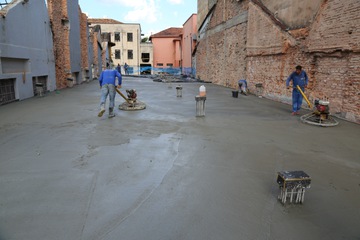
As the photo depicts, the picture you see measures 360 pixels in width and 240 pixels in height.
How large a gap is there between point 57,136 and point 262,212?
4953 millimetres

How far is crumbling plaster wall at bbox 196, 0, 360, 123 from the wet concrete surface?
1.88 m

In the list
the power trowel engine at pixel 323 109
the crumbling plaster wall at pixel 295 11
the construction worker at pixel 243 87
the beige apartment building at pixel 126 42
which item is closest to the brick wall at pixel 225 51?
the construction worker at pixel 243 87

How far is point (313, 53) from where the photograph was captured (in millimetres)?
10375

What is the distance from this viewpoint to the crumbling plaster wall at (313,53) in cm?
851

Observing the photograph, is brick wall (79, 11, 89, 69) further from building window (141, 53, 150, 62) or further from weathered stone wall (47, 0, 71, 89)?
building window (141, 53, 150, 62)

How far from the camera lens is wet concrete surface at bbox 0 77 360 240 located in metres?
2.92

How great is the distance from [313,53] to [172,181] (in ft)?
28.8

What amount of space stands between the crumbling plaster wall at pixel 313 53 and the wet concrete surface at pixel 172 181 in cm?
188

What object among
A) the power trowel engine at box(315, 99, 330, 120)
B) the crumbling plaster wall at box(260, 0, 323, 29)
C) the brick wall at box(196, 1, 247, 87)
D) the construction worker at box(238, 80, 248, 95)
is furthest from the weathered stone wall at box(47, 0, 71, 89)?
the power trowel engine at box(315, 99, 330, 120)

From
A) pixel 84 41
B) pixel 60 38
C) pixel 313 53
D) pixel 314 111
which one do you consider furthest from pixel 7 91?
pixel 84 41

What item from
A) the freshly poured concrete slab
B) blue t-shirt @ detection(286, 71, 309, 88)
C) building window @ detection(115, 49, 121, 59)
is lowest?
the freshly poured concrete slab

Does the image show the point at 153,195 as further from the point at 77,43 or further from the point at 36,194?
the point at 77,43

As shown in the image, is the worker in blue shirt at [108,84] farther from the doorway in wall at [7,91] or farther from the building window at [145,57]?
the building window at [145,57]

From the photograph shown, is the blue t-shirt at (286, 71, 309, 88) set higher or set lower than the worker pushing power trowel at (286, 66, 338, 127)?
higher
